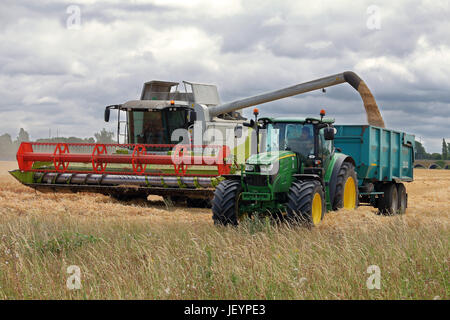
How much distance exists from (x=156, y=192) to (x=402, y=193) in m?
6.22

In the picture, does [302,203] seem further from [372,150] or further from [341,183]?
[372,150]

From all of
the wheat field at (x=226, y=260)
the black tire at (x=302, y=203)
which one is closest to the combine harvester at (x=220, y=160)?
the black tire at (x=302, y=203)

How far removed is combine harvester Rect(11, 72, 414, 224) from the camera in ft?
29.9

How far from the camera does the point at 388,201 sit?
44.4 ft

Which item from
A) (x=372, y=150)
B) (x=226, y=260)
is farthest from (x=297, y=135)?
(x=226, y=260)

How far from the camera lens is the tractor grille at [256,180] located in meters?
8.84

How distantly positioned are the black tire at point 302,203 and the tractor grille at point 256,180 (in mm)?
430

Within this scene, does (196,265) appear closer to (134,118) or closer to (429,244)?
(429,244)

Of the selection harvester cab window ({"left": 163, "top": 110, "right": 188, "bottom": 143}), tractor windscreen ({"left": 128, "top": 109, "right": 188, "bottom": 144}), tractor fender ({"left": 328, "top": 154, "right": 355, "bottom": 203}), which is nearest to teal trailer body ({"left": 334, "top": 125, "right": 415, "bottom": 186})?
tractor fender ({"left": 328, "top": 154, "right": 355, "bottom": 203})

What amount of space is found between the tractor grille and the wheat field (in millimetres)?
634

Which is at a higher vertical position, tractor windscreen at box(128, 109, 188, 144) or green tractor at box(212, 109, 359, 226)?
tractor windscreen at box(128, 109, 188, 144)

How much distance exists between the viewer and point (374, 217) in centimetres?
939

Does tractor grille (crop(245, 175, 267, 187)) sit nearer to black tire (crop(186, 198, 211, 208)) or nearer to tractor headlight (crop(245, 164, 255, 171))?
tractor headlight (crop(245, 164, 255, 171))

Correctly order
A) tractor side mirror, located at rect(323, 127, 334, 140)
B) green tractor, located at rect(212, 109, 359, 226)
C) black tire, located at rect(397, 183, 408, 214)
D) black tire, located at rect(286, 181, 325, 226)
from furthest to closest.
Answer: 1. black tire, located at rect(397, 183, 408, 214)
2. tractor side mirror, located at rect(323, 127, 334, 140)
3. green tractor, located at rect(212, 109, 359, 226)
4. black tire, located at rect(286, 181, 325, 226)
